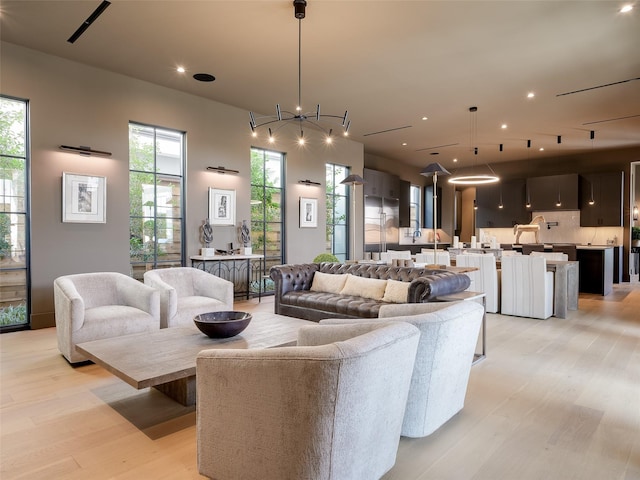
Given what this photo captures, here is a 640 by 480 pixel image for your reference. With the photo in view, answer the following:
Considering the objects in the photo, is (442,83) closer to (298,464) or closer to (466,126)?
(466,126)

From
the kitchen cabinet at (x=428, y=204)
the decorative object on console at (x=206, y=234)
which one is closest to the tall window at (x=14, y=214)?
the decorative object on console at (x=206, y=234)

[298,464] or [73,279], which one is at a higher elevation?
[73,279]

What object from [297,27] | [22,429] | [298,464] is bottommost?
[22,429]

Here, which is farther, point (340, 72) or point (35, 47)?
point (340, 72)

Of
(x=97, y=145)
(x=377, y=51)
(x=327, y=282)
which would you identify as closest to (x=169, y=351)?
(x=327, y=282)

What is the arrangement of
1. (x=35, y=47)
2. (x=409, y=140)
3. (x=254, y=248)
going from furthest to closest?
(x=409, y=140)
(x=254, y=248)
(x=35, y=47)

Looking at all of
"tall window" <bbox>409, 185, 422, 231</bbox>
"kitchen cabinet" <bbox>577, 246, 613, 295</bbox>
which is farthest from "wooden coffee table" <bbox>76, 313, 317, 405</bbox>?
"tall window" <bbox>409, 185, 422, 231</bbox>

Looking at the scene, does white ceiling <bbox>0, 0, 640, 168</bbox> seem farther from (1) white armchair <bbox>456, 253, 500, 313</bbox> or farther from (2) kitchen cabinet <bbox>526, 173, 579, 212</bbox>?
(2) kitchen cabinet <bbox>526, 173, 579, 212</bbox>

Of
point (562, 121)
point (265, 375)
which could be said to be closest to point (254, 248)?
point (265, 375)

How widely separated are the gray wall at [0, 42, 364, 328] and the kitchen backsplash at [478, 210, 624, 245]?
7.43 meters

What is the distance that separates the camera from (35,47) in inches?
193

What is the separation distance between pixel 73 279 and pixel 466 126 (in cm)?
762

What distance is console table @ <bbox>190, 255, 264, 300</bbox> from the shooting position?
6.42 meters

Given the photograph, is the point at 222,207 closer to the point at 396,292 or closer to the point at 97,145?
the point at 97,145
